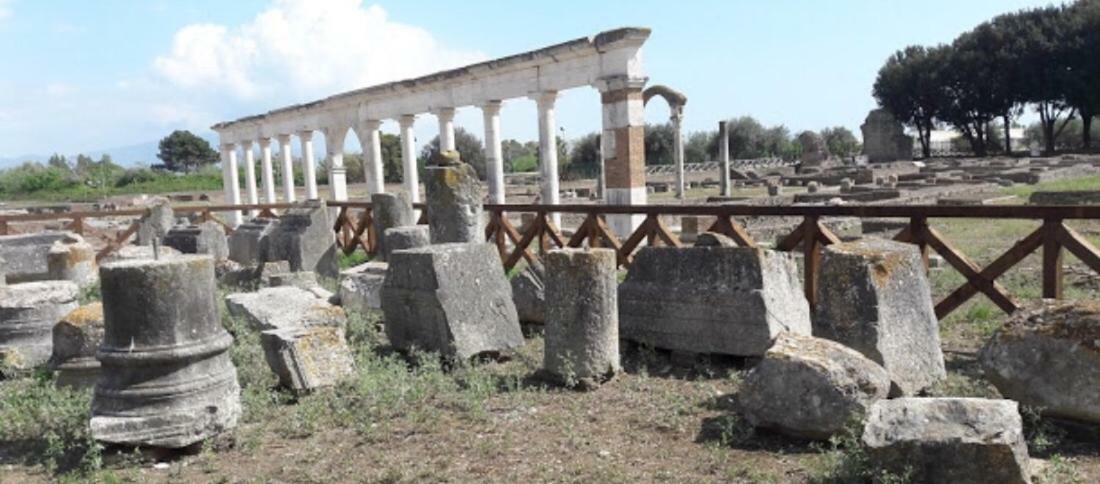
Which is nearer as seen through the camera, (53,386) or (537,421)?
(537,421)

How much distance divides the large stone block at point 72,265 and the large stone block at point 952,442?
Answer: 10.7 m

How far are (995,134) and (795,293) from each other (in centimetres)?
6848

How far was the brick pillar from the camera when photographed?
42.8ft

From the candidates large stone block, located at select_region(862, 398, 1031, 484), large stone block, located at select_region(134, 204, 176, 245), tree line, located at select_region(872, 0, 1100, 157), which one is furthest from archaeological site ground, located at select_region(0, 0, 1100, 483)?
tree line, located at select_region(872, 0, 1100, 157)

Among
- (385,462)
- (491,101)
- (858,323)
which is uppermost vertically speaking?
(491,101)

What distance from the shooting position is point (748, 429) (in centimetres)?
483

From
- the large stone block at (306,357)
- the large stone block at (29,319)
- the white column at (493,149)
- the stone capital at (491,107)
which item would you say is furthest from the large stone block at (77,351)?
the stone capital at (491,107)

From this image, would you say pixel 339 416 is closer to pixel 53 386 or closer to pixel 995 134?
pixel 53 386

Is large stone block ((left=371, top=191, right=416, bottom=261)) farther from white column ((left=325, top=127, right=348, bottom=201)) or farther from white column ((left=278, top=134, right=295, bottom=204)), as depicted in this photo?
white column ((left=278, top=134, right=295, bottom=204))

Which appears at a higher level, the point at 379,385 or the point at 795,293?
the point at 795,293

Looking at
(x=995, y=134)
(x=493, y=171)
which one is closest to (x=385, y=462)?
(x=493, y=171)

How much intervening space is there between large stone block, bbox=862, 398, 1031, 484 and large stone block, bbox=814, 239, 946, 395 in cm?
135

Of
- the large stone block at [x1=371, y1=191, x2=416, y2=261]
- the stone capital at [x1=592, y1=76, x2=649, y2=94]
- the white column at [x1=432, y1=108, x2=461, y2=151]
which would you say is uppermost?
the stone capital at [x1=592, y1=76, x2=649, y2=94]

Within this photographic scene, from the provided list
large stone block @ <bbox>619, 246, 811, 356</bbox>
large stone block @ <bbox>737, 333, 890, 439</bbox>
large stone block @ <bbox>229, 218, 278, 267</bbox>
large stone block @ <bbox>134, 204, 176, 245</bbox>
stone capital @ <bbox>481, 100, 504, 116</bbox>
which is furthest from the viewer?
stone capital @ <bbox>481, 100, 504, 116</bbox>
